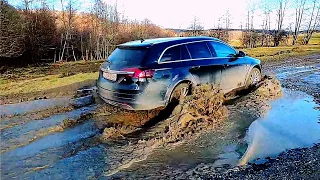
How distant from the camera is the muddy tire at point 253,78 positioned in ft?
26.9

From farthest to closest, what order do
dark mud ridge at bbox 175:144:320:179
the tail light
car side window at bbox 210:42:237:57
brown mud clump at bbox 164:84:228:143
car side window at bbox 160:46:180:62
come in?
car side window at bbox 210:42:237:57 < car side window at bbox 160:46:180:62 < the tail light < brown mud clump at bbox 164:84:228:143 < dark mud ridge at bbox 175:144:320:179

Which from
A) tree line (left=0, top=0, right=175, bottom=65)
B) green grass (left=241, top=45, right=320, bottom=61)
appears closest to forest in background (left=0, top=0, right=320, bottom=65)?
tree line (left=0, top=0, right=175, bottom=65)

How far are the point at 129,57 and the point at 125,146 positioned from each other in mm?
1947

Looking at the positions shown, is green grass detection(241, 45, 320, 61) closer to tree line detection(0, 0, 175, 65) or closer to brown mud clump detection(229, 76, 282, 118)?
brown mud clump detection(229, 76, 282, 118)

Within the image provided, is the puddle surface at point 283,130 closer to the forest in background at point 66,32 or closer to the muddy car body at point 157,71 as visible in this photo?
the muddy car body at point 157,71

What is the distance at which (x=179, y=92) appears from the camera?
20.3 ft

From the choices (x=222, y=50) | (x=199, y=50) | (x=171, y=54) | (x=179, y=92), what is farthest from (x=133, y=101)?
(x=222, y=50)

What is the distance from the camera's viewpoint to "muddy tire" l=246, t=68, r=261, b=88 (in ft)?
26.9

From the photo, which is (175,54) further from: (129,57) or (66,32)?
(66,32)

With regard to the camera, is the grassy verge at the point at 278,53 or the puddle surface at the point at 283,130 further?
the grassy verge at the point at 278,53

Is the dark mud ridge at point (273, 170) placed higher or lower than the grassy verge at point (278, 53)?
lower

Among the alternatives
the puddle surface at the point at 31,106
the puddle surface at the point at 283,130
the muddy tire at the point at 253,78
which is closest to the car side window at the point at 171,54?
the puddle surface at the point at 283,130

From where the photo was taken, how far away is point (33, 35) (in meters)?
26.3

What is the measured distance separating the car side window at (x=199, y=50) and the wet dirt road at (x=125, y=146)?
1369 mm
